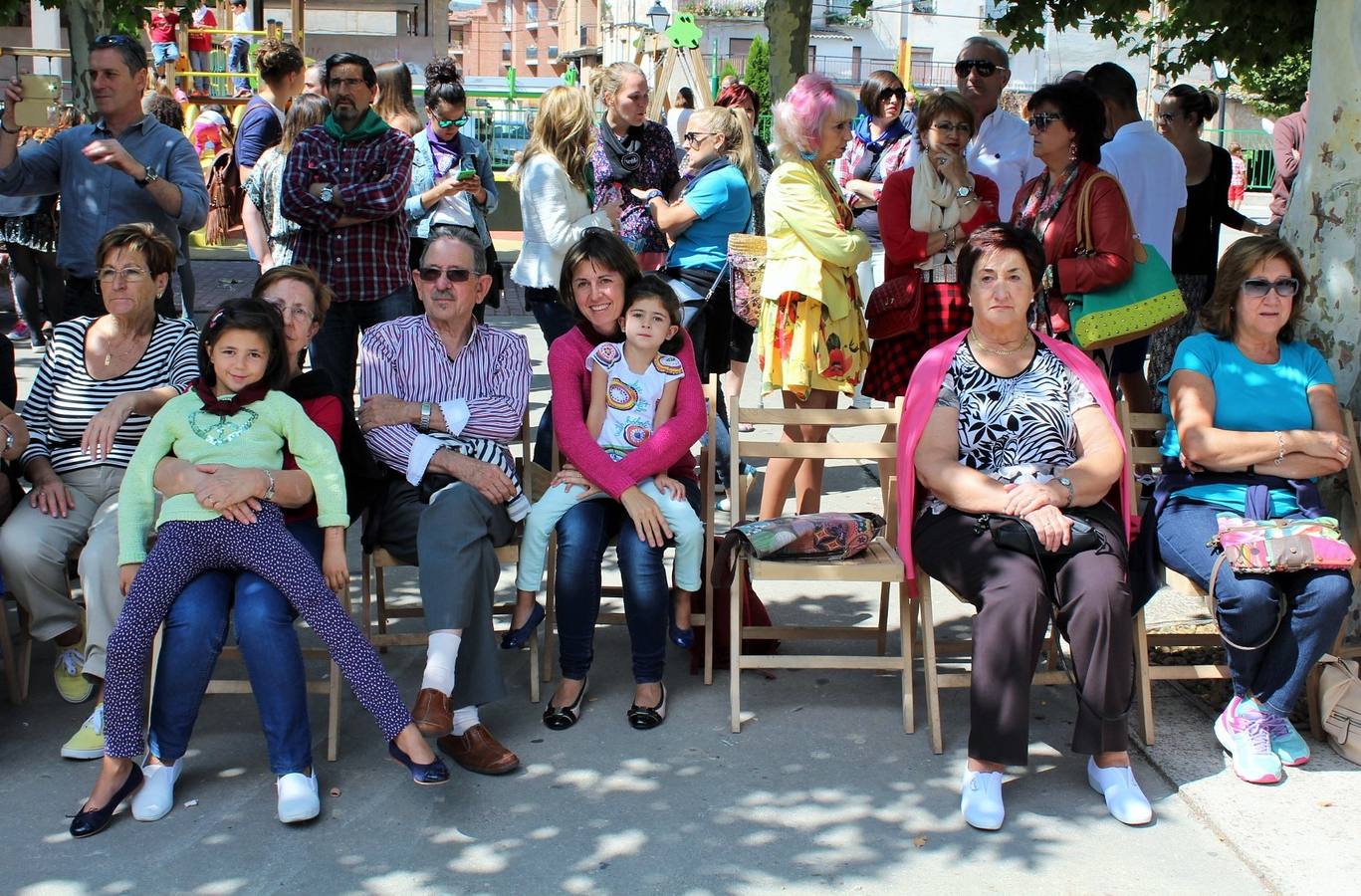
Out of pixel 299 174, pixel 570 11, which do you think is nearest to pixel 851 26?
pixel 570 11

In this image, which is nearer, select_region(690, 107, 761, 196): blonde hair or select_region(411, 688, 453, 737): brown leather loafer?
select_region(411, 688, 453, 737): brown leather loafer

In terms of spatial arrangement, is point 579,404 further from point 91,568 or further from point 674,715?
point 91,568

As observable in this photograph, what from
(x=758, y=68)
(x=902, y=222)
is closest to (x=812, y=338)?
(x=902, y=222)

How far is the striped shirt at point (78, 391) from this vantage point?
4.49 meters

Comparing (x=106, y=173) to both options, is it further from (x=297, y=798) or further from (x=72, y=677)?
(x=297, y=798)

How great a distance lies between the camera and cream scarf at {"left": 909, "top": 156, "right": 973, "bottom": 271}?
528 cm

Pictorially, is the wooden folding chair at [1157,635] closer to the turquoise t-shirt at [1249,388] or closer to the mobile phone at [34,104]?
the turquoise t-shirt at [1249,388]

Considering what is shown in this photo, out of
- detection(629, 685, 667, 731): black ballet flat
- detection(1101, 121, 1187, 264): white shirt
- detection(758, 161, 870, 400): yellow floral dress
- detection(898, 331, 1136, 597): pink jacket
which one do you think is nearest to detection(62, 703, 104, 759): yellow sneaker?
detection(629, 685, 667, 731): black ballet flat

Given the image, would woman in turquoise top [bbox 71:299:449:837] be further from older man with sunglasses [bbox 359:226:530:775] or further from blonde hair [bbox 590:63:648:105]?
blonde hair [bbox 590:63:648:105]

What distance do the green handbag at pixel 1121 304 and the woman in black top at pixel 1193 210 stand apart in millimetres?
2189

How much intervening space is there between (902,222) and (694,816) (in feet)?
8.44

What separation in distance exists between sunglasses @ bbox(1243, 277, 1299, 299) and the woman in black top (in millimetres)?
2997

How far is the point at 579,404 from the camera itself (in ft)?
15.1

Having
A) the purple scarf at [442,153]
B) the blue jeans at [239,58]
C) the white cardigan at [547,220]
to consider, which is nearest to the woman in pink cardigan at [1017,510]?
the white cardigan at [547,220]
